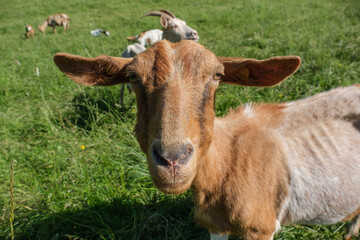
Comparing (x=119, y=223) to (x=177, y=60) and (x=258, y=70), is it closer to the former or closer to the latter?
(x=177, y=60)

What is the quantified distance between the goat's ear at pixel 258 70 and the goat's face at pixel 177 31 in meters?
3.98

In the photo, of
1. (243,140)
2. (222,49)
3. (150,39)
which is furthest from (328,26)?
(243,140)

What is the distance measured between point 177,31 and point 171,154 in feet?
16.6

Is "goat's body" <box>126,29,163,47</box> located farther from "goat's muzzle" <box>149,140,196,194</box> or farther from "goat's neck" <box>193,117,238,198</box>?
"goat's muzzle" <box>149,140,196,194</box>

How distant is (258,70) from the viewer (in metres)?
1.94

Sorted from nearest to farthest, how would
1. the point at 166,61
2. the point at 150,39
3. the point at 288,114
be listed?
the point at 166,61 → the point at 288,114 → the point at 150,39

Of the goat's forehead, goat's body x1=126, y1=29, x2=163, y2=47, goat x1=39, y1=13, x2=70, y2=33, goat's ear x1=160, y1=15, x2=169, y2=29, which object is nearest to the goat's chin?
the goat's forehead

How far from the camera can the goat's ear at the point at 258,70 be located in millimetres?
1829

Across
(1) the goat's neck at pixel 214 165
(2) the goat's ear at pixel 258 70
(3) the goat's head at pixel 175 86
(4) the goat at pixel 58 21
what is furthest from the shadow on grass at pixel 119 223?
(4) the goat at pixel 58 21

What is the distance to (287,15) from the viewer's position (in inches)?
341

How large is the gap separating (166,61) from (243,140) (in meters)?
1.02

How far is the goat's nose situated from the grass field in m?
1.41

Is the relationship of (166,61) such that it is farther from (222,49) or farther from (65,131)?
(222,49)

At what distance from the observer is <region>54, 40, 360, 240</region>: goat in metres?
1.54
